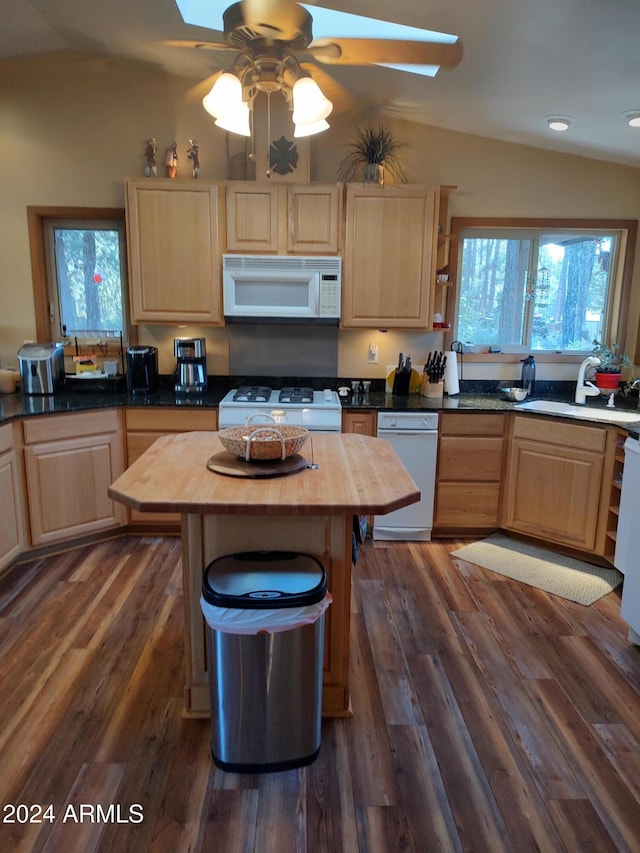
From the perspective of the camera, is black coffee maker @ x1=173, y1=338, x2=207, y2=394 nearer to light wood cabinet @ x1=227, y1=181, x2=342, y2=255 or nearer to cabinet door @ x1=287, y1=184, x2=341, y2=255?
light wood cabinet @ x1=227, y1=181, x2=342, y2=255

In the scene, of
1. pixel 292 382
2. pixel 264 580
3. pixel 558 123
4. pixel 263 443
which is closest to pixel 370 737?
pixel 264 580

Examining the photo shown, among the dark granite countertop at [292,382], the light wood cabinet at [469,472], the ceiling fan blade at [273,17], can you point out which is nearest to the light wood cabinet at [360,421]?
the dark granite countertop at [292,382]

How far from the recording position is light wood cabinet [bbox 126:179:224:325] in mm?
3297

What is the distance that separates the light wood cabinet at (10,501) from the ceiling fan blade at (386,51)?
2340 mm

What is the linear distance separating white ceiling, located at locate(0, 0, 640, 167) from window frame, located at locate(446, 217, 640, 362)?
413 mm

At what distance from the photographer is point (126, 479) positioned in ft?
5.57

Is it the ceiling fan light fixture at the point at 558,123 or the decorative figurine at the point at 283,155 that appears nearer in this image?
the ceiling fan light fixture at the point at 558,123

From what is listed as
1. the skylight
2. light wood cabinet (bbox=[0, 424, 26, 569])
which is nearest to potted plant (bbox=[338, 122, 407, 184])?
the skylight

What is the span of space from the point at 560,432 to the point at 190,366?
93.9 inches

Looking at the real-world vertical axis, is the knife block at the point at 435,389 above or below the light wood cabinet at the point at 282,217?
below

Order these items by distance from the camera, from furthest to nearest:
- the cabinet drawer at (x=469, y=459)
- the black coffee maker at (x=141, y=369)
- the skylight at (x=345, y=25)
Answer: the black coffee maker at (x=141, y=369)
the cabinet drawer at (x=469, y=459)
the skylight at (x=345, y=25)

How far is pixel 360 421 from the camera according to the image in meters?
3.38

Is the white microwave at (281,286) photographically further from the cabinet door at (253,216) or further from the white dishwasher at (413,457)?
the white dishwasher at (413,457)

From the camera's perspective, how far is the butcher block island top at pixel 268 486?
5.02ft
